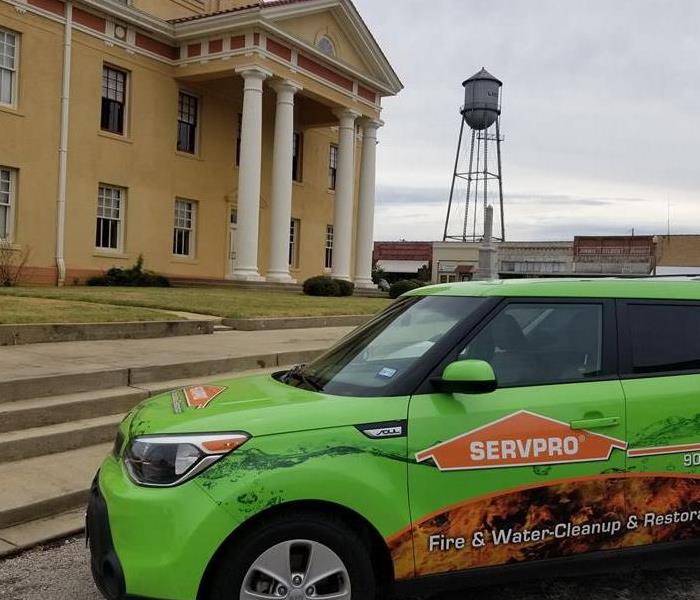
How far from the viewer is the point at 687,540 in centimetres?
345

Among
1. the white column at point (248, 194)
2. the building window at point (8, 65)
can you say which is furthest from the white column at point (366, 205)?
the building window at point (8, 65)

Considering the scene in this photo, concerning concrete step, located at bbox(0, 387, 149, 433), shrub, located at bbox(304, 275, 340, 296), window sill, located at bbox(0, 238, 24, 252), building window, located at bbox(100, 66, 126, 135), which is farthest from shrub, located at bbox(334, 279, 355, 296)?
concrete step, located at bbox(0, 387, 149, 433)

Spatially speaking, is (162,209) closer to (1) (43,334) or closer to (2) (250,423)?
(1) (43,334)

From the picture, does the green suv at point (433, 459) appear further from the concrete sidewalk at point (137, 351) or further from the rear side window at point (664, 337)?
the concrete sidewalk at point (137, 351)

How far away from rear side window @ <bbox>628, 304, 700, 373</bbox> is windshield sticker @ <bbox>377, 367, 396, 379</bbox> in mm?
1242

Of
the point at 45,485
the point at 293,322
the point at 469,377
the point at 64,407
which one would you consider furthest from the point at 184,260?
the point at 469,377

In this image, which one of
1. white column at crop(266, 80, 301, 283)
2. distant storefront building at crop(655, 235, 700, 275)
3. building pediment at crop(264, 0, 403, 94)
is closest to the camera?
building pediment at crop(264, 0, 403, 94)

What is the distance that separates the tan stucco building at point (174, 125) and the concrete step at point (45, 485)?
16456mm

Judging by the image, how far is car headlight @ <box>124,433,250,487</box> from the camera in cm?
290

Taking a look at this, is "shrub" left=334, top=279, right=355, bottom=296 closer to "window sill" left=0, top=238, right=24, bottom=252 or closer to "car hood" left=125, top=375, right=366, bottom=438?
"window sill" left=0, top=238, right=24, bottom=252

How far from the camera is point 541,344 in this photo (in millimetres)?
3574

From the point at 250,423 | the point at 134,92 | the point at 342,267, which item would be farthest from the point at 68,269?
the point at 250,423

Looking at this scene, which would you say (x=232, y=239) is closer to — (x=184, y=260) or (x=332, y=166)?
(x=184, y=260)

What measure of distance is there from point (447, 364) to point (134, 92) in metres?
22.5
